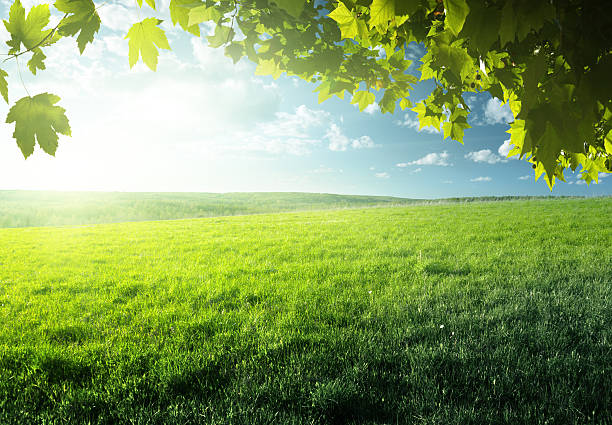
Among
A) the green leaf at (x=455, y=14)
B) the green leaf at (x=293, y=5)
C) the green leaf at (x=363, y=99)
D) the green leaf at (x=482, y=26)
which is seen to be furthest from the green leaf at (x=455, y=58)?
the green leaf at (x=363, y=99)

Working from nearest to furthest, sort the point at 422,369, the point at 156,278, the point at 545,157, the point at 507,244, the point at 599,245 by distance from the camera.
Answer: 1. the point at 545,157
2. the point at 422,369
3. the point at 156,278
4. the point at 599,245
5. the point at 507,244

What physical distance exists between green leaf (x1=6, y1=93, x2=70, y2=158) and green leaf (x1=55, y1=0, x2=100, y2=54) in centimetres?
30

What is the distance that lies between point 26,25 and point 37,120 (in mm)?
390

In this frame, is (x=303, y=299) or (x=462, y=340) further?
(x=303, y=299)

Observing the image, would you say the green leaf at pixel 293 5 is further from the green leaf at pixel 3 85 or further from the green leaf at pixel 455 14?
the green leaf at pixel 3 85

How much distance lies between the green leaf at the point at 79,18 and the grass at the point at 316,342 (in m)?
2.59

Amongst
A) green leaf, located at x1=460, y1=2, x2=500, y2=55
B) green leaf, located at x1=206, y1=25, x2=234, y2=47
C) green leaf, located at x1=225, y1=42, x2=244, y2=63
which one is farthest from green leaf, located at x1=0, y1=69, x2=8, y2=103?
green leaf, located at x1=460, y1=2, x2=500, y2=55

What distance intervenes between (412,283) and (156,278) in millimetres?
5080

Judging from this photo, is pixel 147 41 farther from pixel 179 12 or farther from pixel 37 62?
pixel 37 62

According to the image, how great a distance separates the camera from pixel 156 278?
6301mm

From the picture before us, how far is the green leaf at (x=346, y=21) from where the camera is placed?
1.50 meters

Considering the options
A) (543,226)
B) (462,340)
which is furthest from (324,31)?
(543,226)

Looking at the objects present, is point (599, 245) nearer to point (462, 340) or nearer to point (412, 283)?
point (412, 283)

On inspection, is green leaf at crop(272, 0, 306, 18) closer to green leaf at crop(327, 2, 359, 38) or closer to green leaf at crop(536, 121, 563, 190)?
green leaf at crop(327, 2, 359, 38)
